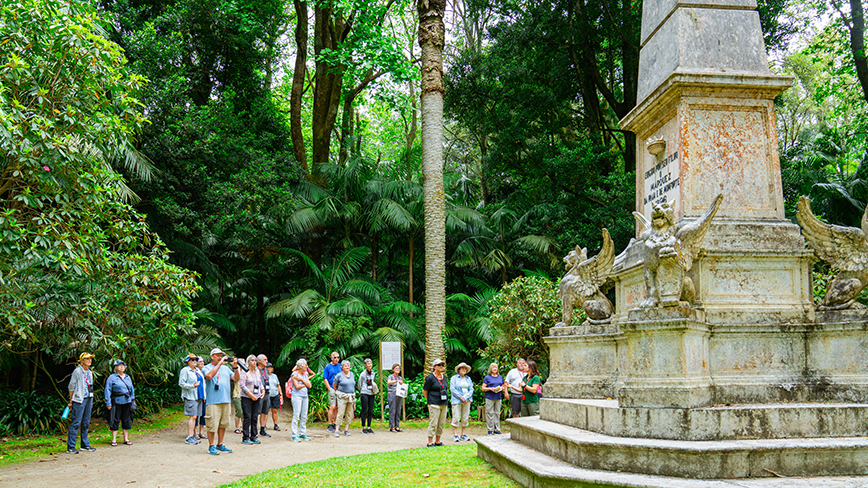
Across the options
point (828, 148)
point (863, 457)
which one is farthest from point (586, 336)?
point (828, 148)

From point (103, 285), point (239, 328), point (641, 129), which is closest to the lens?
point (641, 129)

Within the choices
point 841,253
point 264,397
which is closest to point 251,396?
point 264,397

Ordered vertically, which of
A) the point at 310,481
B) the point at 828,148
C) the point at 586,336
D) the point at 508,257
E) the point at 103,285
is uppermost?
the point at 828,148

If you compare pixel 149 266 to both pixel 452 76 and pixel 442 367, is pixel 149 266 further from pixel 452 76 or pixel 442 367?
pixel 452 76

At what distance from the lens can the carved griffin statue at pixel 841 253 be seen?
588cm

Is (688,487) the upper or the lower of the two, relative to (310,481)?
upper

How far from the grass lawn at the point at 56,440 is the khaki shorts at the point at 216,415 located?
2908 mm

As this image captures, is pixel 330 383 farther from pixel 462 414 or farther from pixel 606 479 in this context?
pixel 606 479

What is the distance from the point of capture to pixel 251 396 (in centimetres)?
1141

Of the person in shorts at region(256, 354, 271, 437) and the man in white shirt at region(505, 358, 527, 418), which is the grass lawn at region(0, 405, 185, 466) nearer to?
the person in shorts at region(256, 354, 271, 437)

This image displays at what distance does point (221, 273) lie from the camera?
19031 mm

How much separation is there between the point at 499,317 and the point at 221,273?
882 cm

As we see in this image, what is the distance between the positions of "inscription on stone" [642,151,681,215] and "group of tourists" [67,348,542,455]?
5171 millimetres

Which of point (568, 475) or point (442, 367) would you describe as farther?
point (442, 367)
